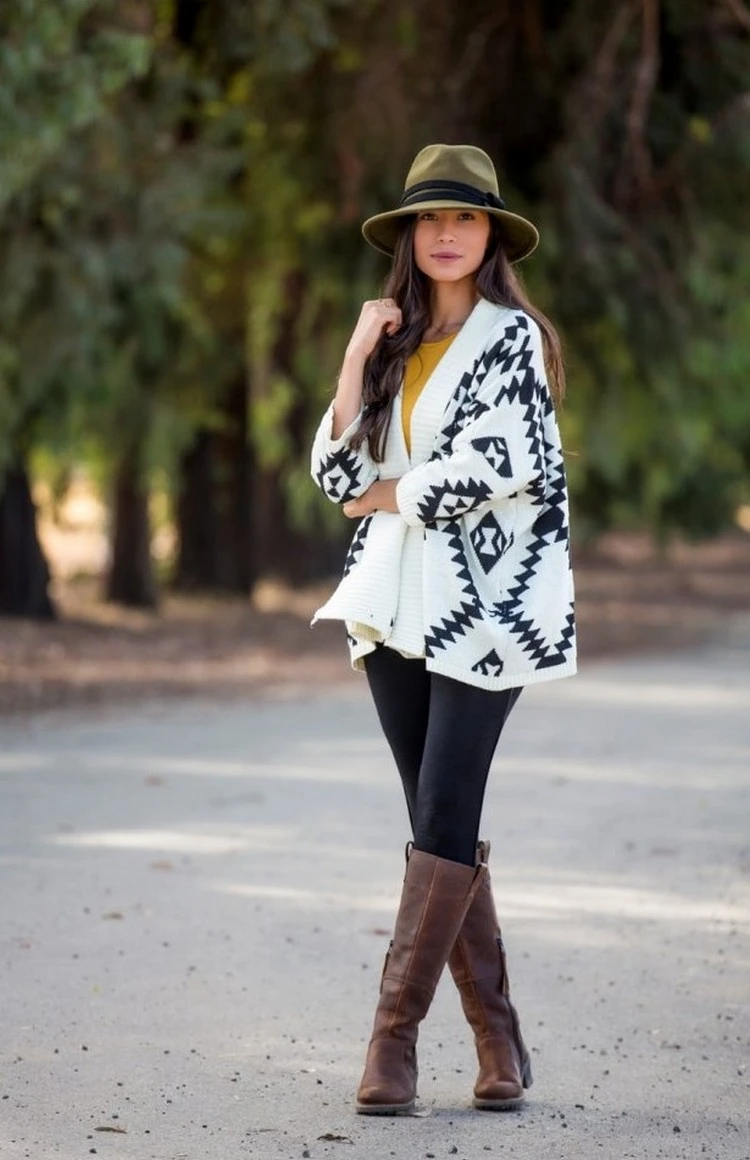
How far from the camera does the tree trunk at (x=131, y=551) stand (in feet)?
63.9

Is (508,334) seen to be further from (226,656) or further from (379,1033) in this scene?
(226,656)

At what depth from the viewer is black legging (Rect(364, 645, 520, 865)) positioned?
180 inches

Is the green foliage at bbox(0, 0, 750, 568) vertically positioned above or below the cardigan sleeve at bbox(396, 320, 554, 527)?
above

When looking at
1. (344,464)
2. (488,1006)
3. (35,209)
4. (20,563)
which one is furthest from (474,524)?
(20,563)

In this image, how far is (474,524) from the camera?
4.63 metres

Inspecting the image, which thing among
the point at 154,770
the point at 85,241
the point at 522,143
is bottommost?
the point at 154,770

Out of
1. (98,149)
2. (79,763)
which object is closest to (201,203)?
(98,149)

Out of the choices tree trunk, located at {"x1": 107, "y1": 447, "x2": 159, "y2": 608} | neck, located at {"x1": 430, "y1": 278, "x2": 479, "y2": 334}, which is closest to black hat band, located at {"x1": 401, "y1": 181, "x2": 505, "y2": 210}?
neck, located at {"x1": 430, "y1": 278, "x2": 479, "y2": 334}

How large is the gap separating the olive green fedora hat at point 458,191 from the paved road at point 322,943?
6.50 ft

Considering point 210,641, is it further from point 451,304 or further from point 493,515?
point 493,515

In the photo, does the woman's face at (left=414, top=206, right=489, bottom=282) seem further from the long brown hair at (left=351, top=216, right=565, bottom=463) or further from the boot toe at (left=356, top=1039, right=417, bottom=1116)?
the boot toe at (left=356, top=1039, right=417, bottom=1116)

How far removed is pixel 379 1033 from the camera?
4613 mm

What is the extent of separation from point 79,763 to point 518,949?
4.18 metres

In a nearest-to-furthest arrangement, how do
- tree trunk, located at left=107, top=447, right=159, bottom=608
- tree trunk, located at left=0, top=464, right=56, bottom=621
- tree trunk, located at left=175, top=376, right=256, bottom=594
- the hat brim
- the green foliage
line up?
the hat brim < the green foliage < tree trunk, located at left=0, top=464, right=56, bottom=621 < tree trunk, located at left=107, top=447, right=159, bottom=608 < tree trunk, located at left=175, top=376, right=256, bottom=594
